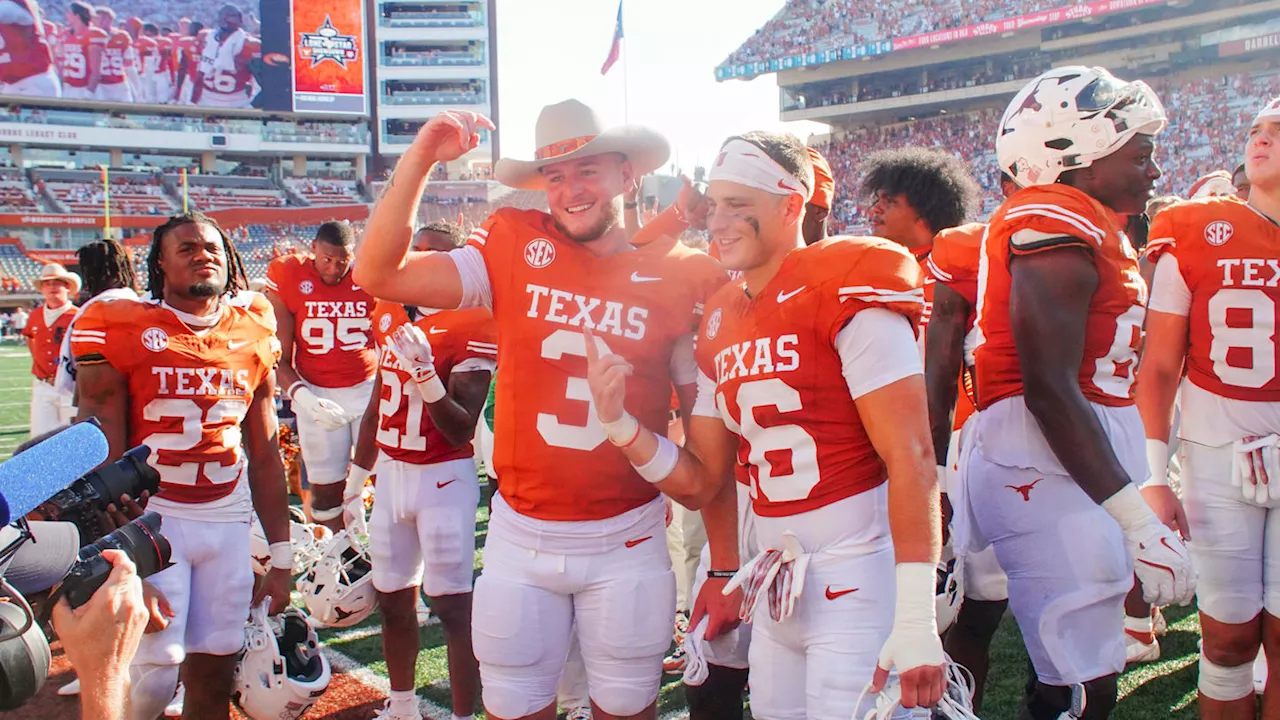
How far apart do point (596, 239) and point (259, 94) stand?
52.8 m

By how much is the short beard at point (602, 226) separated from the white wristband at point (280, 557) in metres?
1.90

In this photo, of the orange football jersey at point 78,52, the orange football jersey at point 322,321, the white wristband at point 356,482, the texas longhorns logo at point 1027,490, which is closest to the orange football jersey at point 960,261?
the texas longhorns logo at point 1027,490

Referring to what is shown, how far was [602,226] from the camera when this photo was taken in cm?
272

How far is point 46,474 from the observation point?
1.55 meters

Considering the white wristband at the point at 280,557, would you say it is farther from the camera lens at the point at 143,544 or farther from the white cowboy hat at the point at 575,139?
the white cowboy hat at the point at 575,139

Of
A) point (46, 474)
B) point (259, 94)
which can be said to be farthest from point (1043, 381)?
point (259, 94)

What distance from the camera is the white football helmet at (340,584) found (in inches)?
160

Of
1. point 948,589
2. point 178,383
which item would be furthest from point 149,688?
point 948,589

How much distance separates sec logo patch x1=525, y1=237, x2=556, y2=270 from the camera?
2.70 metres

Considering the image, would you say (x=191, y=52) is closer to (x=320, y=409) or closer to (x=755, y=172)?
(x=320, y=409)

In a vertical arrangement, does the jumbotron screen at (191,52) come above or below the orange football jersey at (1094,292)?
above

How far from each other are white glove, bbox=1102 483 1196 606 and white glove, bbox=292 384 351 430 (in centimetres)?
444

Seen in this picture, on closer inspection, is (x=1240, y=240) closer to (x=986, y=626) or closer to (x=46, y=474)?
(x=986, y=626)

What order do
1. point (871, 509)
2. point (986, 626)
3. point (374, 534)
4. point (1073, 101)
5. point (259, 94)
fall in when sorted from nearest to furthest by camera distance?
point (871, 509), point (1073, 101), point (986, 626), point (374, 534), point (259, 94)
